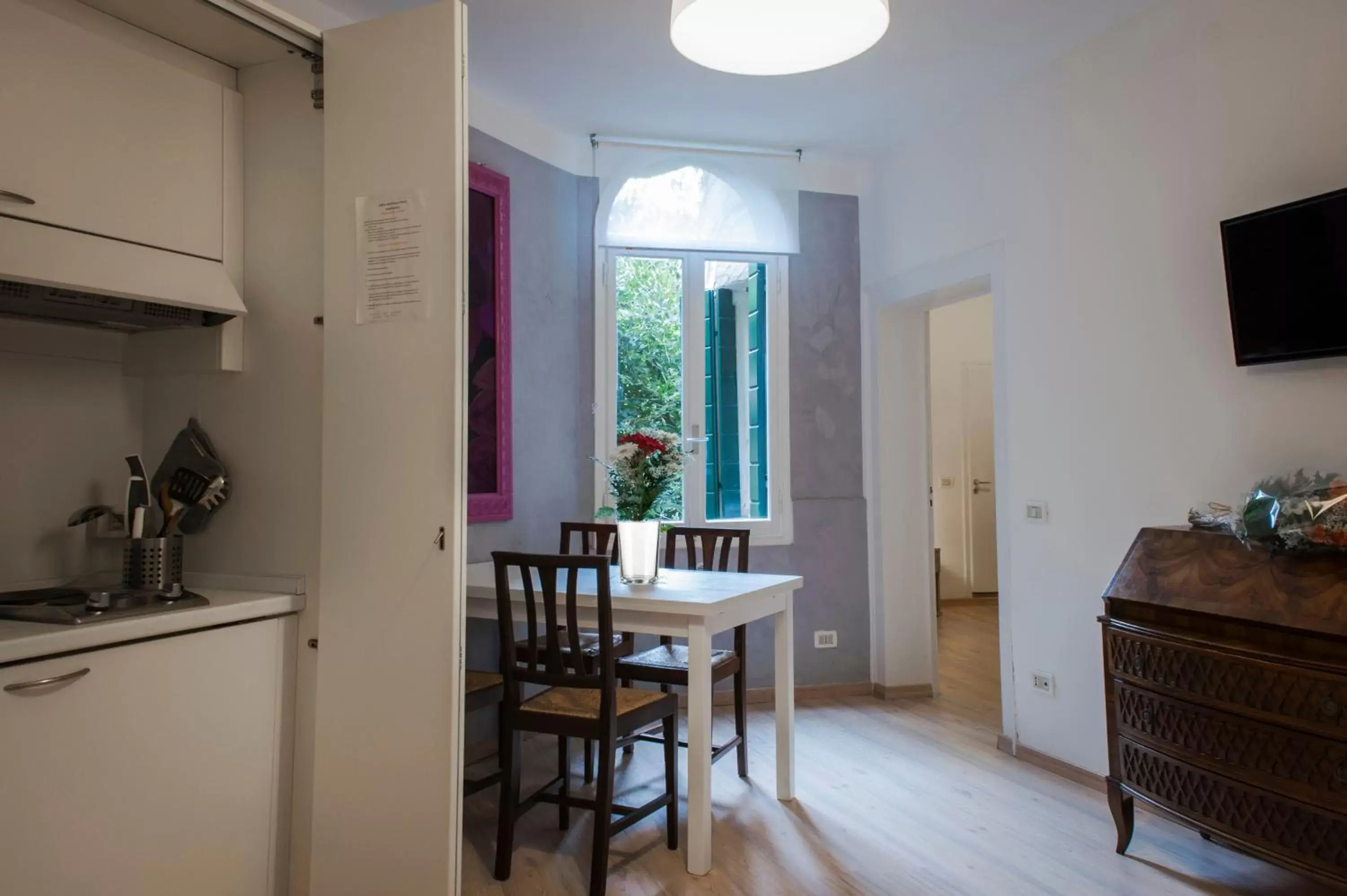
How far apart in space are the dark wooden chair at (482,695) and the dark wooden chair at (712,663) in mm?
466

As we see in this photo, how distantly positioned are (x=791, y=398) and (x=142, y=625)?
329 centimetres

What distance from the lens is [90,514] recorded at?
2.07 m

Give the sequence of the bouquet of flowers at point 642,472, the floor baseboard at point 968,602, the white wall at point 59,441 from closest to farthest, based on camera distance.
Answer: the white wall at point 59,441
the bouquet of flowers at point 642,472
the floor baseboard at point 968,602

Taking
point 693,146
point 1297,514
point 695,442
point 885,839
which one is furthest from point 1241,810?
point 693,146

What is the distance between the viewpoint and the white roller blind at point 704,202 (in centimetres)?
427

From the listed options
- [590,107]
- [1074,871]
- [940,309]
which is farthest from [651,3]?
[940,309]

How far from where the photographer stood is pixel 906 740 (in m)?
3.67

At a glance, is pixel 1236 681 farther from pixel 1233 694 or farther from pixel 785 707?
pixel 785 707

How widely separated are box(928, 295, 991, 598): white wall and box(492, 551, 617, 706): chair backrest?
537 centimetres

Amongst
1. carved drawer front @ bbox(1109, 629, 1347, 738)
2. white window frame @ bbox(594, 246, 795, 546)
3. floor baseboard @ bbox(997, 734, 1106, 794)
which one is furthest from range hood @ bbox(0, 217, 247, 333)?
floor baseboard @ bbox(997, 734, 1106, 794)

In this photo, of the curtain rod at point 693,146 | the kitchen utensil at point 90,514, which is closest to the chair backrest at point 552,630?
the kitchen utensil at point 90,514

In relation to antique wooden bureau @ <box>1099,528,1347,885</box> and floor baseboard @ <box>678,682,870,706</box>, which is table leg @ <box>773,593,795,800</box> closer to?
antique wooden bureau @ <box>1099,528,1347,885</box>

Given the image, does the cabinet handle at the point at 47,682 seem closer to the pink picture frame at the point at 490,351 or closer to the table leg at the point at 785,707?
the pink picture frame at the point at 490,351

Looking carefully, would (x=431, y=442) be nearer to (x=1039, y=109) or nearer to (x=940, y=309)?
(x=1039, y=109)
